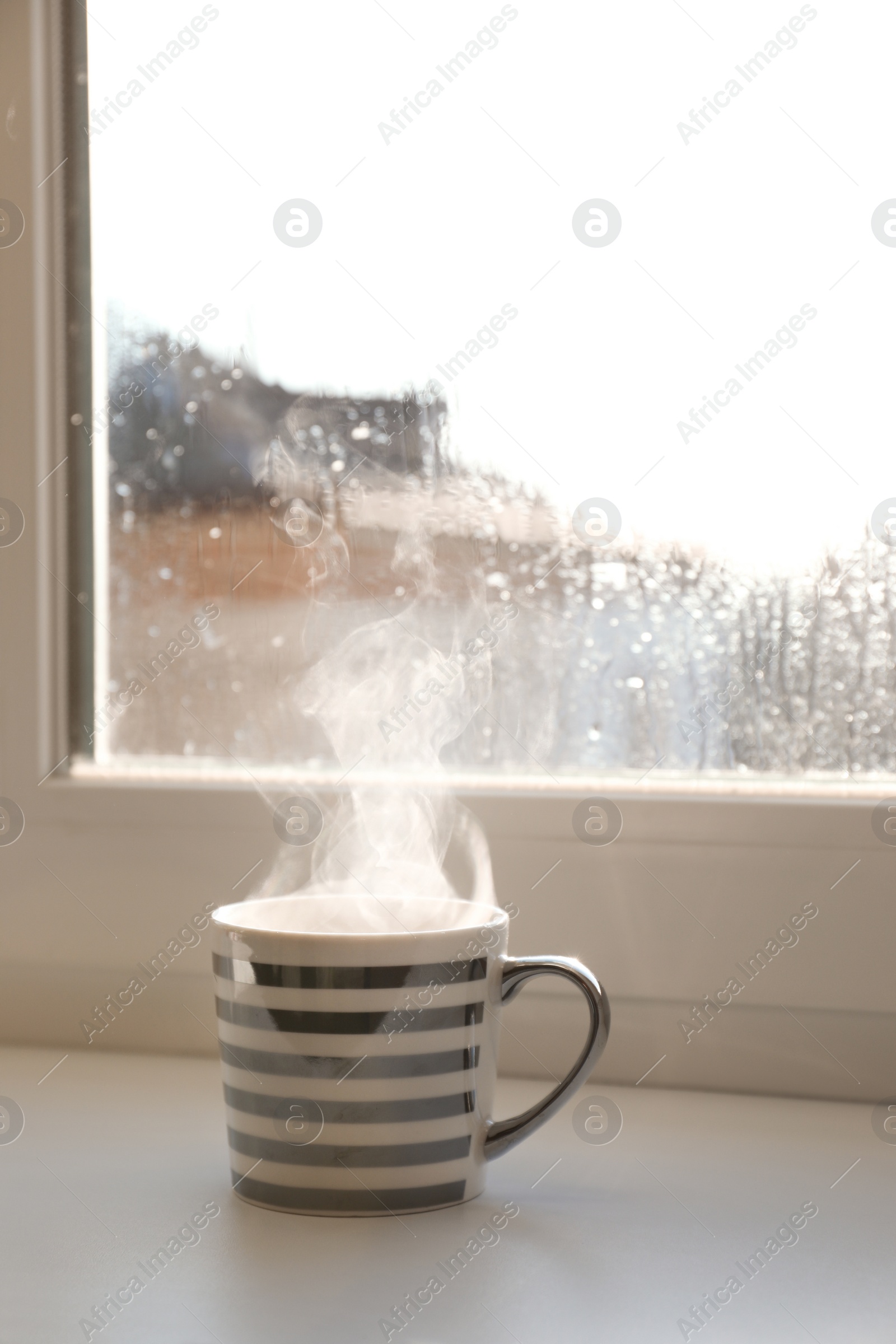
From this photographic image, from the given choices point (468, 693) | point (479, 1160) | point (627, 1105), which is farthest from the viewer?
point (468, 693)

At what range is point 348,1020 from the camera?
1.57 feet

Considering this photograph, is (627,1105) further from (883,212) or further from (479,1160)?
(883,212)

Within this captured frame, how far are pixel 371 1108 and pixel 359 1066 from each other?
17 millimetres

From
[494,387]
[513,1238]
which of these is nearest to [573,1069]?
[513,1238]

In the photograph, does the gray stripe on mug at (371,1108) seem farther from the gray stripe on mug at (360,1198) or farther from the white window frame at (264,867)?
the white window frame at (264,867)

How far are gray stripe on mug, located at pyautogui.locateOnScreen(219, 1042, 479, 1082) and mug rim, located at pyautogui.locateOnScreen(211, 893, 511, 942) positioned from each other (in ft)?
0.16

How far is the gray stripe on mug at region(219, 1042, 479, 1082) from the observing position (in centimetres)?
48

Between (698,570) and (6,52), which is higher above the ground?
(6,52)

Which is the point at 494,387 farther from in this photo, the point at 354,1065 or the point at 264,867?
the point at 354,1065

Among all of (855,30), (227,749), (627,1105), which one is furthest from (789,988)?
(855,30)

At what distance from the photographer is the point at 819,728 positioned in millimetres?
710

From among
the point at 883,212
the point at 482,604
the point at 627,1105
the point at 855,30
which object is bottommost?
the point at 627,1105

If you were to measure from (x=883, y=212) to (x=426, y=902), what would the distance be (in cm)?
49

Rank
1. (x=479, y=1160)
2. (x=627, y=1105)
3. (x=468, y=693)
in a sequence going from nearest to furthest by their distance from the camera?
(x=479, y=1160), (x=627, y=1105), (x=468, y=693)
